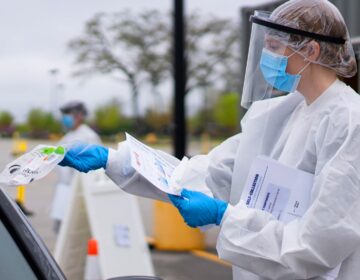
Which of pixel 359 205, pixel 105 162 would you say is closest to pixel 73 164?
pixel 105 162

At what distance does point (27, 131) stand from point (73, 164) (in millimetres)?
32957

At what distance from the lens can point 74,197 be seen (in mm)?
5770

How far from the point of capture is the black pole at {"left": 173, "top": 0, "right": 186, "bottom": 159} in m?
8.25

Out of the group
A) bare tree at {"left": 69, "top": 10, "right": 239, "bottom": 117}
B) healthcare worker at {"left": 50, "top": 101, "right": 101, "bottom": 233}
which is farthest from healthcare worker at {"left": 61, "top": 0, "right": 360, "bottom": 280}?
bare tree at {"left": 69, "top": 10, "right": 239, "bottom": 117}

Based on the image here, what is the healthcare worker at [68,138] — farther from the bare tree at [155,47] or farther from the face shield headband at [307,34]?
the bare tree at [155,47]

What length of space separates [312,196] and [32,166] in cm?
83

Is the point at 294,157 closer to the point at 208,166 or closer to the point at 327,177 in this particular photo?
the point at 327,177

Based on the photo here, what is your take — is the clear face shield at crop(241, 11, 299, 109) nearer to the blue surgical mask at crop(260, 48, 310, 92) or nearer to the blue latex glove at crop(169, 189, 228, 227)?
the blue surgical mask at crop(260, 48, 310, 92)

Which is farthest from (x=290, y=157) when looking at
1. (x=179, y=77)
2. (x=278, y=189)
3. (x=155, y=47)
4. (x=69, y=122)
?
(x=155, y=47)

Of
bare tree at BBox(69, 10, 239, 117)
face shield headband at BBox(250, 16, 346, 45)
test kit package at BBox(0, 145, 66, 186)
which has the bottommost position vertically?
bare tree at BBox(69, 10, 239, 117)

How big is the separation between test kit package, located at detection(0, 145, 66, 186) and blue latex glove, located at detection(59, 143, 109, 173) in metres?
0.08

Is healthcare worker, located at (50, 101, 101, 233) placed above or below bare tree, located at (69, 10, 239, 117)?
above

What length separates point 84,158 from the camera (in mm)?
2322

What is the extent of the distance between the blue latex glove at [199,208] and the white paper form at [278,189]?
0.14m
